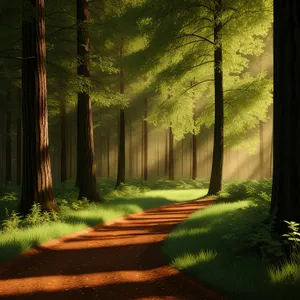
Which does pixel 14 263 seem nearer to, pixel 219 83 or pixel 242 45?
pixel 219 83

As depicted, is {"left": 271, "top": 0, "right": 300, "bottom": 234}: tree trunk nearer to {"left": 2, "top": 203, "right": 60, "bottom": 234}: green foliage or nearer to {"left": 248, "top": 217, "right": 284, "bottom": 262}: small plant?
{"left": 248, "top": 217, "right": 284, "bottom": 262}: small plant

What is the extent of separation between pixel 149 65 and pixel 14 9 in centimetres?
824

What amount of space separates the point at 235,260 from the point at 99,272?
225cm

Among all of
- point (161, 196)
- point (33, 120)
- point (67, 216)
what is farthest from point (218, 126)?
point (33, 120)

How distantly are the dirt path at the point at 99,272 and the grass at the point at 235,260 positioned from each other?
0.26 metres

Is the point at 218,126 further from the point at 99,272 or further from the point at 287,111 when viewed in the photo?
the point at 99,272

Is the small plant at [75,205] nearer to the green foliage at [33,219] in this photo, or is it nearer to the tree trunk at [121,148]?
the green foliage at [33,219]

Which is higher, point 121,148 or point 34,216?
point 121,148

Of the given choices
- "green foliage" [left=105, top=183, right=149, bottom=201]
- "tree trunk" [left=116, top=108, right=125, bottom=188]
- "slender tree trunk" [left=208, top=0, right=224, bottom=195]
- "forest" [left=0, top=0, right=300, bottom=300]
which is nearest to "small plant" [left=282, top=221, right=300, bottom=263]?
"forest" [left=0, top=0, right=300, bottom=300]

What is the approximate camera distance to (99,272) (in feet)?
17.5

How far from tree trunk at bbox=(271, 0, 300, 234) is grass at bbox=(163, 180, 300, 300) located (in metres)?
0.62

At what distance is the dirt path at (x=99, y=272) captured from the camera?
173 inches

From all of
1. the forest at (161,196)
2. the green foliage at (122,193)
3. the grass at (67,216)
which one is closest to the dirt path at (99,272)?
the forest at (161,196)

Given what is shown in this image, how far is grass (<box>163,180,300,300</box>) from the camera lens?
13.2 ft
